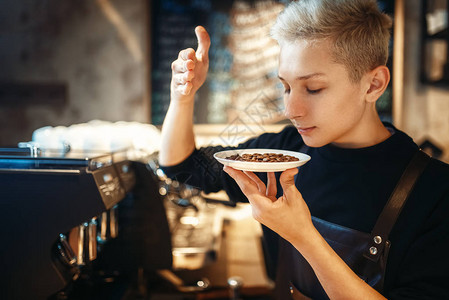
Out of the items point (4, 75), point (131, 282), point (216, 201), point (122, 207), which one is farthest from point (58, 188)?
point (4, 75)

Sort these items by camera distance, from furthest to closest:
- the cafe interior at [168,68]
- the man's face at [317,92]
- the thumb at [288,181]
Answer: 1. the cafe interior at [168,68]
2. the man's face at [317,92]
3. the thumb at [288,181]

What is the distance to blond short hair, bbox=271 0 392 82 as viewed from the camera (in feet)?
2.78

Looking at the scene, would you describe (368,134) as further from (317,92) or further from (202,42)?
(202,42)

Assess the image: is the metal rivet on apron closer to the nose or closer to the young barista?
the young barista

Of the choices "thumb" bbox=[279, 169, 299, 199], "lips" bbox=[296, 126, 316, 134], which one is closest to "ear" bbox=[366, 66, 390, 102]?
"lips" bbox=[296, 126, 316, 134]

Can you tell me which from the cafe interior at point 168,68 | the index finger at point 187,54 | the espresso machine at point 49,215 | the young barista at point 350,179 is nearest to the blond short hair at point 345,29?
the young barista at point 350,179

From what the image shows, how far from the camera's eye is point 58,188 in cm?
89

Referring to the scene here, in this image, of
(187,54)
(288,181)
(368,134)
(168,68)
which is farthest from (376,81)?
(168,68)

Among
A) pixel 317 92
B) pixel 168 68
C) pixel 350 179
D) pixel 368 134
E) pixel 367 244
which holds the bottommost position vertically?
pixel 367 244

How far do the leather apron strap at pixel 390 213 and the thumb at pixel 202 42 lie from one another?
67 centimetres

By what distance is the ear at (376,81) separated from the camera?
89cm

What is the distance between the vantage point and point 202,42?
3.19 feet

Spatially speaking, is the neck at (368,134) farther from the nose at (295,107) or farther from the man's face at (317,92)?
the nose at (295,107)

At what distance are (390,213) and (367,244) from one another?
11 cm
